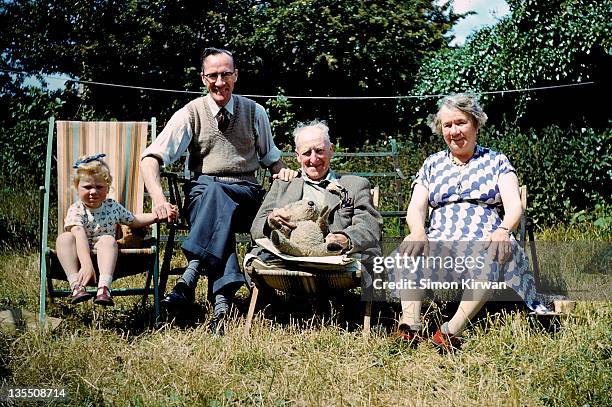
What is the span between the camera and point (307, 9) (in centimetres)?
1011

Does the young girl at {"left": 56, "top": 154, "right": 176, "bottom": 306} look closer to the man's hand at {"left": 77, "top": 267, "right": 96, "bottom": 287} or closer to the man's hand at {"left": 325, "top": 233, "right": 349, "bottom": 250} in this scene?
the man's hand at {"left": 77, "top": 267, "right": 96, "bottom": 287}

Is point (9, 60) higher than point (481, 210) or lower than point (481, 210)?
higher

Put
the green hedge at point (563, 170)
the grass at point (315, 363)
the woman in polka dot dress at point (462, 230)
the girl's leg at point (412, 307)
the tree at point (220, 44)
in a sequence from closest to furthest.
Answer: the grass at point (315, 363) → the woman in polka dot dress at point (462, 230) → the girl's leg at point (412, 307) → the green hedge at point (563, 170) → the tree at point (220, 44)

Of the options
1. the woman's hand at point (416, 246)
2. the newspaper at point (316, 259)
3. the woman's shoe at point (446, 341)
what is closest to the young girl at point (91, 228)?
the newspaper at point (316, 259)

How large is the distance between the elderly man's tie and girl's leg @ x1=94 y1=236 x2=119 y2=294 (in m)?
1.00

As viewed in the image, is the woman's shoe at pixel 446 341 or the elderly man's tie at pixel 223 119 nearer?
the woman's shoe at pixel 446 341

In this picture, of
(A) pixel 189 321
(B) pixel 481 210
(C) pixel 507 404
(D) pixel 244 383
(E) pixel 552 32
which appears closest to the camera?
(C) pixel 507 404

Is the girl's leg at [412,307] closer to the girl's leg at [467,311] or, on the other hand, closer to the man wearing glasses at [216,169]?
the girl's leg at [467,311]

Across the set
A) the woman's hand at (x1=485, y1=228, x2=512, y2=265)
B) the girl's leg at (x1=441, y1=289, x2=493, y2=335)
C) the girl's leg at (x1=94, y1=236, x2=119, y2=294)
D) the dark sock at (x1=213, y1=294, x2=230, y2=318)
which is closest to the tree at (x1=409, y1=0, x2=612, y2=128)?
the woman's hand at (x1=485, y1=228, x2=512, y2=265)

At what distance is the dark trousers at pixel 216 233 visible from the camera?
4.10 m

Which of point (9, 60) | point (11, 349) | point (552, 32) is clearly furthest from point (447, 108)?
point (9, 60)

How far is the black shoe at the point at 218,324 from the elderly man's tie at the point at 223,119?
1209 mm

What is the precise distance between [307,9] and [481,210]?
6866 millimetres

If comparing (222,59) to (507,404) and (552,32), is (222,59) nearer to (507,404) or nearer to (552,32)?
(507,404)
